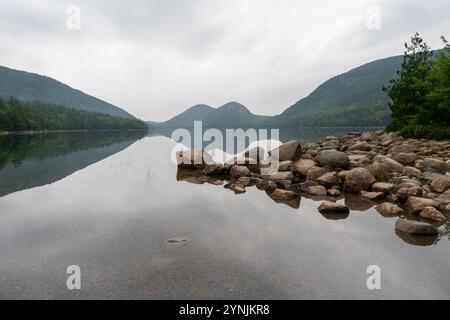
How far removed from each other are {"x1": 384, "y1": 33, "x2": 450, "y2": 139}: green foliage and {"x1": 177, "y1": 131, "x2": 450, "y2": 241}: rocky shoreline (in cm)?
717

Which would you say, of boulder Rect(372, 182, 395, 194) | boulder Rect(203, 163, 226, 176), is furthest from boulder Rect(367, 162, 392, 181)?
boulder Rect(203, 163, 226, 176)

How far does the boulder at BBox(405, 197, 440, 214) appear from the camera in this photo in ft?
30.2

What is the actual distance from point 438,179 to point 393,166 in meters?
2.87

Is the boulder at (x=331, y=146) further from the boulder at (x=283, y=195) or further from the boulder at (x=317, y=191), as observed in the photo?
the boulder at (x=283, y=195)

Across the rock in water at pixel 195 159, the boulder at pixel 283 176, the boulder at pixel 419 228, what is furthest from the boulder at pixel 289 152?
the boulder at pixel 419 228

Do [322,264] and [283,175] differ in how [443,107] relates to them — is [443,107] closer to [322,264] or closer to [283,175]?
[283,175]

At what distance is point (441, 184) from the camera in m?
10.7

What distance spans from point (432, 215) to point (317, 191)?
15.0 ft

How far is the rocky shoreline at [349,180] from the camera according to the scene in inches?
369

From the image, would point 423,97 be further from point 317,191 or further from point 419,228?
point 419,228

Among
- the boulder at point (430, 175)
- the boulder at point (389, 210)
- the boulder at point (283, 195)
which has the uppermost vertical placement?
the boulder at point (430, 175)

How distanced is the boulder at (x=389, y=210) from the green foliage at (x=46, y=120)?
105 m
